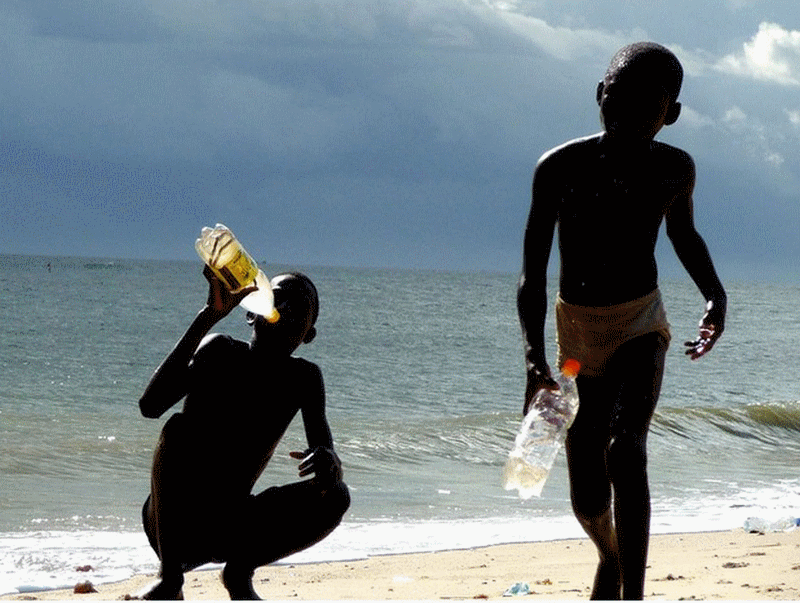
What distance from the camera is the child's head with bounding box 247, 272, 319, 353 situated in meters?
4.21

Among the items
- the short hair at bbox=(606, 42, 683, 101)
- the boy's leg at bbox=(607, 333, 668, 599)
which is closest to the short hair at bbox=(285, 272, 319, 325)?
the boy's leg at bbox=(607, 333, 668, 599)

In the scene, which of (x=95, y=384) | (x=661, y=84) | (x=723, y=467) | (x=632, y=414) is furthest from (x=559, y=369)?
(x=95, y=384)

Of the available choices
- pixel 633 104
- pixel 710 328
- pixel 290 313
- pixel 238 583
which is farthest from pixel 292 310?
pixel 710 328

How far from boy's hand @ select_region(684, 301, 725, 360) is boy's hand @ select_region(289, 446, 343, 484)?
1.21 m

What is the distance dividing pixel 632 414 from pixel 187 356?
139 centimetres

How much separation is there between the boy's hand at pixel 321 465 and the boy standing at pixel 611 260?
64cm

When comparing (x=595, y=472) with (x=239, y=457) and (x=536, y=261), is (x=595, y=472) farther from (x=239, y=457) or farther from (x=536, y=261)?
(x=239, y=457)

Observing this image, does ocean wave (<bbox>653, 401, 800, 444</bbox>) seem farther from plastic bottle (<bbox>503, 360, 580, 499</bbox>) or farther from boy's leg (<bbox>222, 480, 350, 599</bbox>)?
boy's leg (<bbox>222, 480, 350, 599</bbox>)

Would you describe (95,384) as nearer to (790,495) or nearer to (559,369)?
(790,495)

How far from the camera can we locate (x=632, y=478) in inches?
156

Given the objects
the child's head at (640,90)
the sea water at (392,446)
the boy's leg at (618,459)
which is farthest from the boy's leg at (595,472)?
the sea water at (392,446)

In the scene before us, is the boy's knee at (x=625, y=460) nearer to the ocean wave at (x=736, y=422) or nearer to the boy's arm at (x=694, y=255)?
the boy's arm at (x=694, y=255)

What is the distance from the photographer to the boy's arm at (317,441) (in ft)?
13.3

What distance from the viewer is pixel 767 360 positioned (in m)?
32.0
